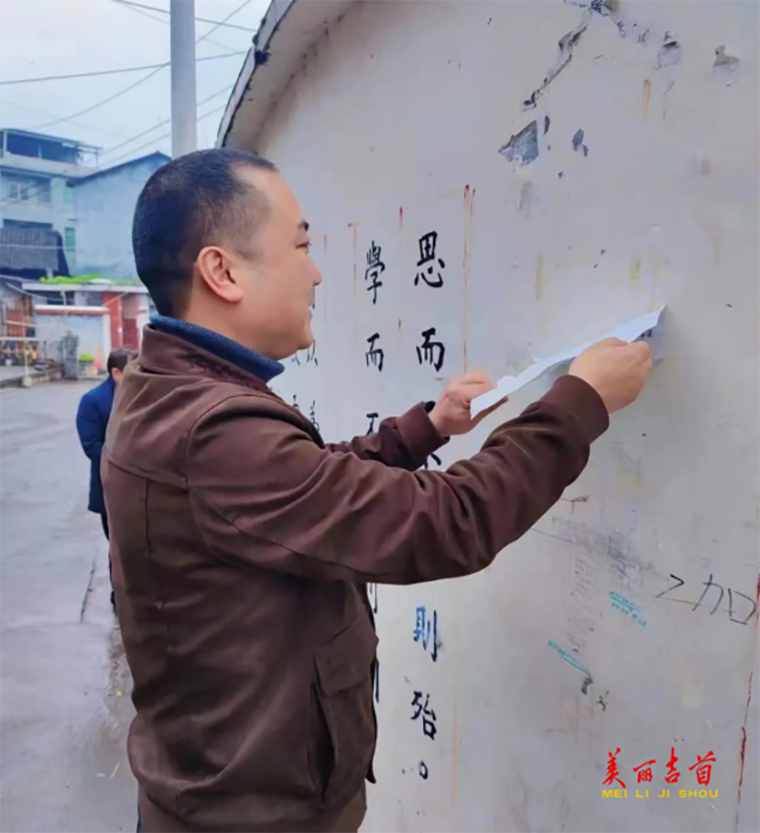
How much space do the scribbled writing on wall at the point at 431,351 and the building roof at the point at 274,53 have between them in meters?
1.01

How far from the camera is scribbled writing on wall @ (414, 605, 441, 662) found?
171cm

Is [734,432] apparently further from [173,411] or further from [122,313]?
[122,313]

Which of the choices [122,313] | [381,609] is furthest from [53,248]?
[381,609]

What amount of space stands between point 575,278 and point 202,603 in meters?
0.76

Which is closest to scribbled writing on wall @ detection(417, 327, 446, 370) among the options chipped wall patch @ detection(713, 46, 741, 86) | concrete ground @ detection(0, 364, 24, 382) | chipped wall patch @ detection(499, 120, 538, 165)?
chipped wall patch @ detection(499, 120, 538, 165)

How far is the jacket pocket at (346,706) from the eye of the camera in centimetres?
104

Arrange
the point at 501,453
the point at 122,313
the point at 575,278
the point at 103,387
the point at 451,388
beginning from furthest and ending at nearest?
the point at 122,313
the point at 103,387
the point at 451,388
the point at 575,278
the point at 501,453

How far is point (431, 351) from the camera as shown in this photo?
1.65 meters

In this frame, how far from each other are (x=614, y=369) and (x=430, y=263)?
29.5 inches

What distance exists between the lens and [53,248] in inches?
1197

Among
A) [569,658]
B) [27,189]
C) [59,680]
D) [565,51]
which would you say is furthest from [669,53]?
[27,189]

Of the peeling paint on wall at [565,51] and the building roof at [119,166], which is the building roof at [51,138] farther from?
the peeling paint on wall at [565,51]

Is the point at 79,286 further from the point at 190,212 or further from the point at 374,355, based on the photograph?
the point at 190,212

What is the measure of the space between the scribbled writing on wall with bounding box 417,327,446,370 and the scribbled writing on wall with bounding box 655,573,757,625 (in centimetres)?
74
